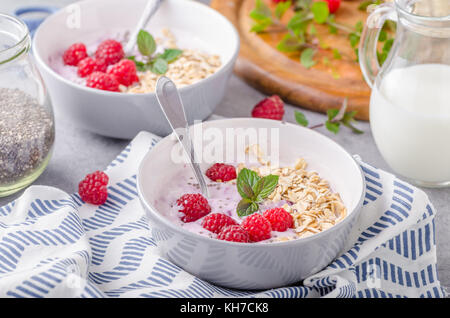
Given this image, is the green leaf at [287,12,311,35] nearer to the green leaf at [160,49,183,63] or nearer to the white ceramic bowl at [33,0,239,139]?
the white ceramic bowl at [33,0,239,139]

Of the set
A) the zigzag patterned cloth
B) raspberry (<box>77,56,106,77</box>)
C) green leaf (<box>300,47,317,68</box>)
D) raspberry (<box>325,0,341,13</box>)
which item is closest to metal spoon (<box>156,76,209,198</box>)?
the zigzag patterned cloth

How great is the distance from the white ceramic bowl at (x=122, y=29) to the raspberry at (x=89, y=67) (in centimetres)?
8

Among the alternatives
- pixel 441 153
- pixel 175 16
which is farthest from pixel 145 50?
pixel 441 153

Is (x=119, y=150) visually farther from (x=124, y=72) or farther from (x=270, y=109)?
(x=270, y=109)

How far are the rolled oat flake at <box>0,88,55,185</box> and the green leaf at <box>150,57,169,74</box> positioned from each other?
0.98ft

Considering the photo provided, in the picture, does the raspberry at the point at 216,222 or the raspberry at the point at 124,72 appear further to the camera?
the raspberry at the point at 124,72

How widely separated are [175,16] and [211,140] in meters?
0.54

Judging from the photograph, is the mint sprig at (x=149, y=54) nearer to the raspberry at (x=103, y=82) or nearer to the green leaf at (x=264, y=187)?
the raspberry at (x=103, y=82)

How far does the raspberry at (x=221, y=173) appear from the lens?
3.67ft

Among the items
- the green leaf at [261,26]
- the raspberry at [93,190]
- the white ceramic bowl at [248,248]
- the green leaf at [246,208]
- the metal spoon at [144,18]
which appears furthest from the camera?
the green leaf at [261,26]

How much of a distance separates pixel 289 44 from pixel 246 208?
0.64m

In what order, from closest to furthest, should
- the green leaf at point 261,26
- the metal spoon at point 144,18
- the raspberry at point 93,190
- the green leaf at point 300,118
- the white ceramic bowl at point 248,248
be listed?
1. the white ceramic bowl at point 248,248
2. the raspberry at point 93,190
3. the green leaf at point 300,118
4. the metal spoon at point 144,18
5. the green leaf at point 261,26

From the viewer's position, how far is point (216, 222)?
97 centimetres

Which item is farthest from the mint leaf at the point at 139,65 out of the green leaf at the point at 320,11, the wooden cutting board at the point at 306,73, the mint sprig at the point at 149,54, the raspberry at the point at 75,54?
the green leaf at the point at 320,11
